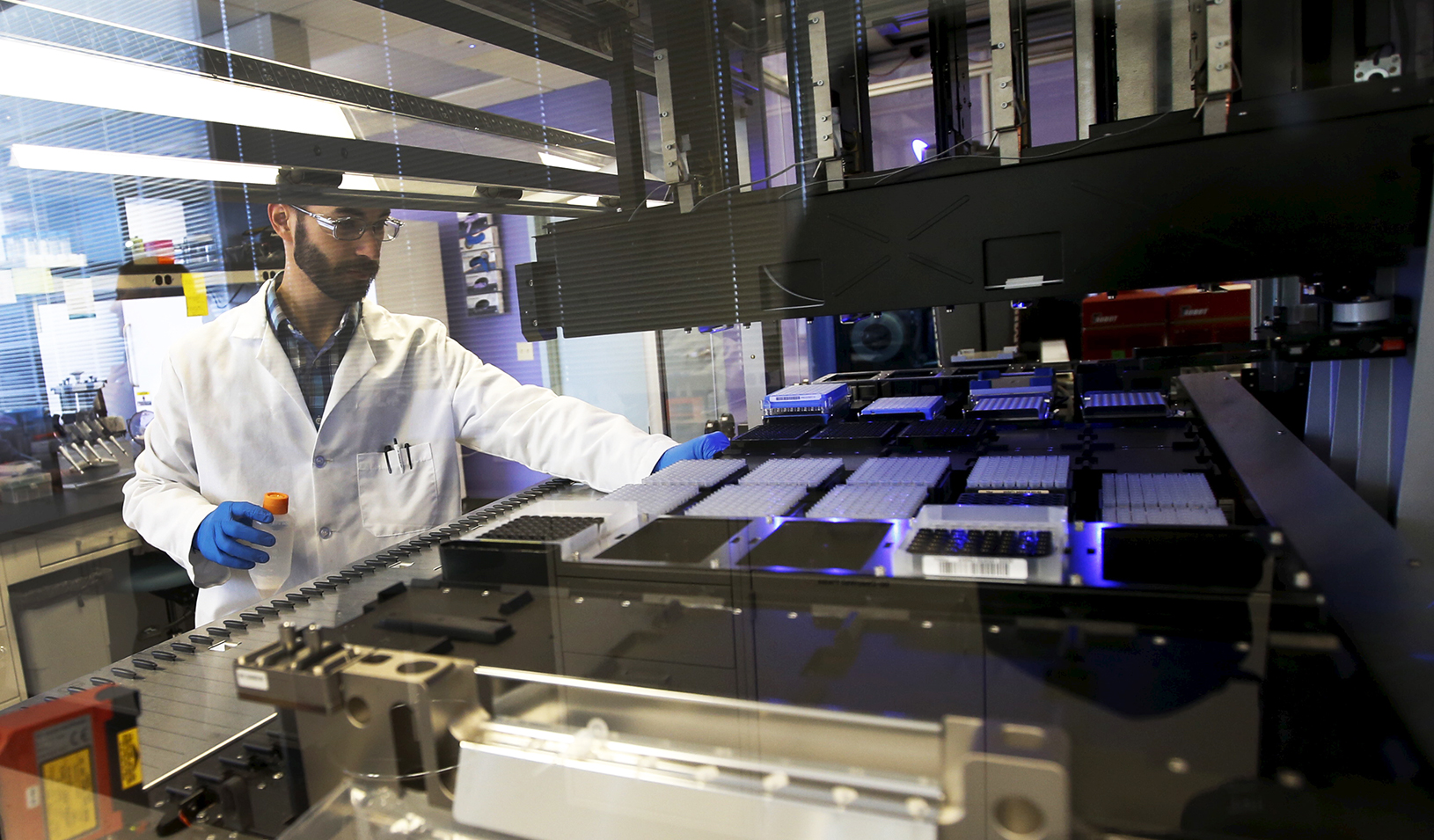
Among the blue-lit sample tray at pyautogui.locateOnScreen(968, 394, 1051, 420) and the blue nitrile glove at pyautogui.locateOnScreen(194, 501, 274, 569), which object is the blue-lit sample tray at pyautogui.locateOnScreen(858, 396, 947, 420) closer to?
the blue-lit sample tray at pyautogui.locateOnScreen(968, 394, 1051, 420)

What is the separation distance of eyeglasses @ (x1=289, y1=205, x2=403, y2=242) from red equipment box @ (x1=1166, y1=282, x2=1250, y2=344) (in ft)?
6.24

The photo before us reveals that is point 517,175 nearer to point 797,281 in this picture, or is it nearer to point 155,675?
point 797,281

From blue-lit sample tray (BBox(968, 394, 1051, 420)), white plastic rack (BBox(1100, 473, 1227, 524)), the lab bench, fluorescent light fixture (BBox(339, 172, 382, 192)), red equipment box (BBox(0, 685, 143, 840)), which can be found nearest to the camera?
red equipment box (BBox(0, 685, 143, 840))

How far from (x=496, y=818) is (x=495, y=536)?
0.49 m

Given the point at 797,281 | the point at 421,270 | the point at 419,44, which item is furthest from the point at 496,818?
the point at 419,44

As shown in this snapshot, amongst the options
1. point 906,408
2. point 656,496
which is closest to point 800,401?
point 906,408

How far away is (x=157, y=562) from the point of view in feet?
9.68

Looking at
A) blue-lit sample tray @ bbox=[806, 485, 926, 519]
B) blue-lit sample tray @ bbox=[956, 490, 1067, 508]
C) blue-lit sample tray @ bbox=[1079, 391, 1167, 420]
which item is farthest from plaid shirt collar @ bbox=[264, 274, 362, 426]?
blue-lit sample tray @ bbox=[1079, 391, 1167, 420]

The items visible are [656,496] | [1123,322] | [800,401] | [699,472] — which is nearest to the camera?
[656,496]

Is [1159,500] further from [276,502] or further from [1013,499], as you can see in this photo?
[276,502]

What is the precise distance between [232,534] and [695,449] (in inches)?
41.5

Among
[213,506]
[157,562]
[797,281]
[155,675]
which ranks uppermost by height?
[797,281]

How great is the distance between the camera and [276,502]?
1889 millimetres

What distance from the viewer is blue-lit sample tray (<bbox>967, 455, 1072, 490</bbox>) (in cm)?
142
